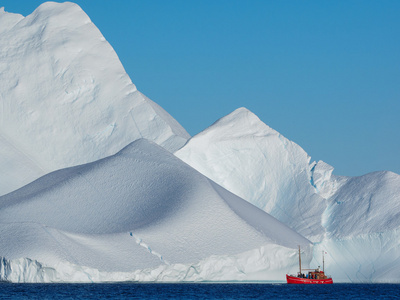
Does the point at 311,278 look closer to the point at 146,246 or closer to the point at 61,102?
the point at 146,246

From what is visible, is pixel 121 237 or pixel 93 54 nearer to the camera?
pixel 121 237

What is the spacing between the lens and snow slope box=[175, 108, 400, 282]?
47.8 m

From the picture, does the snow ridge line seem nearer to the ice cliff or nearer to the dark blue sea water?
the ice cliff

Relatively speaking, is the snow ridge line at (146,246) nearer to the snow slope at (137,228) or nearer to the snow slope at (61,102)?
the snow slope at (137,228)

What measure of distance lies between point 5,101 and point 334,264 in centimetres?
2189

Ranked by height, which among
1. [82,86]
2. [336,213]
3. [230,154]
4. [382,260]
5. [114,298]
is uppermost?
[82,86]

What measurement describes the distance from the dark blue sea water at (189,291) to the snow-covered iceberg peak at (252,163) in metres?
9.46

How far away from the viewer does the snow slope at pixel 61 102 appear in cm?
5656

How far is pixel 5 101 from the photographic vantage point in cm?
5725

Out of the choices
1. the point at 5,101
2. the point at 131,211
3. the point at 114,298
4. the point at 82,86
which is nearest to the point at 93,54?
the point at 82,86

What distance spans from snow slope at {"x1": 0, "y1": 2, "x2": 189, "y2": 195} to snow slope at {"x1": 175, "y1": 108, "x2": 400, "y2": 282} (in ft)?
10.8

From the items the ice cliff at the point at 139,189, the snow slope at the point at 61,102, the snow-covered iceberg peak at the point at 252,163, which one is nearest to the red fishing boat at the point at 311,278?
the ice cliff at the point at 139,189

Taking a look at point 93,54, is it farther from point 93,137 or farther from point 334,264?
point 334,264

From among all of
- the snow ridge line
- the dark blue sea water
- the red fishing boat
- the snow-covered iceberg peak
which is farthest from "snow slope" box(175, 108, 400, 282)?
the snow ridge line
